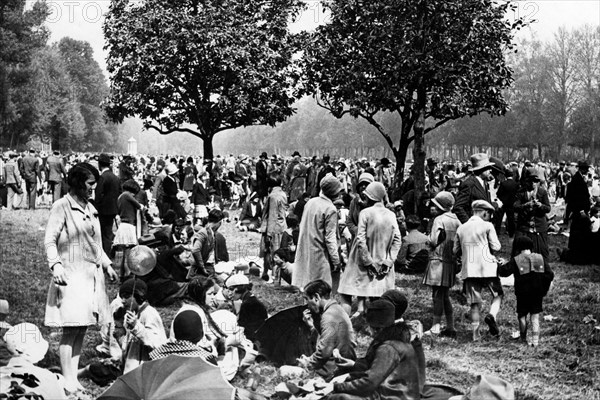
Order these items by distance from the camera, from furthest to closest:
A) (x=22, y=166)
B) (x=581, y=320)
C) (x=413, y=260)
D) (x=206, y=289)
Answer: (x=22, y=166), (x=413, y=260), (x=581, y=320), (x=206, y=289)

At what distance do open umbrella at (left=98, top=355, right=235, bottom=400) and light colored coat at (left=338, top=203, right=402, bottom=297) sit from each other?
14.1ft

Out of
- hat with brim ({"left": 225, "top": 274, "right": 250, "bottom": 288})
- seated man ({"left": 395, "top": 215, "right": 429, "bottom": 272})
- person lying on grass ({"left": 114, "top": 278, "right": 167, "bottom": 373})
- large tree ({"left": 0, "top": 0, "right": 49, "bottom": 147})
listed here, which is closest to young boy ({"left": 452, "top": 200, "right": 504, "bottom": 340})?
hat with brim ({"left": 225, "top": 274, "right": 250, "bottom": 288})

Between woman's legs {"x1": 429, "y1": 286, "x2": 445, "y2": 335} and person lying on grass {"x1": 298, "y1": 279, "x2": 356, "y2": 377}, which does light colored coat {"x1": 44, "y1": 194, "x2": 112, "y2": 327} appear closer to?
person lying on grass {"x1": 298, "y1": 279, "x2": 356, "y2": 377}

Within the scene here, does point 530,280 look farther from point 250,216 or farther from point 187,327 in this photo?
point 250,216

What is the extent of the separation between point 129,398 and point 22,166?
2019cm

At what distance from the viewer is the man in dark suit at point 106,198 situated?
12.7 metres

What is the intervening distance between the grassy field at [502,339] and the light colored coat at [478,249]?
0.83 metres

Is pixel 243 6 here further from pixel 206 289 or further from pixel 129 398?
pixel 129 398

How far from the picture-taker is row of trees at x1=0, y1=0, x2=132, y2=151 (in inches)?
2103

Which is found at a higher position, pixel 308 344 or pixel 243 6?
pixel 243 6

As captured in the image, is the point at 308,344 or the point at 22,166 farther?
the point at 22,166

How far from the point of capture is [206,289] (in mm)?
7227

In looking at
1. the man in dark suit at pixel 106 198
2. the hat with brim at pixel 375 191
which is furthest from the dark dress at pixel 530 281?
the man in dark suit at pixel 106 198

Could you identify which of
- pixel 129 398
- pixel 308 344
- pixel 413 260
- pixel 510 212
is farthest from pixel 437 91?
pixel 129 398
